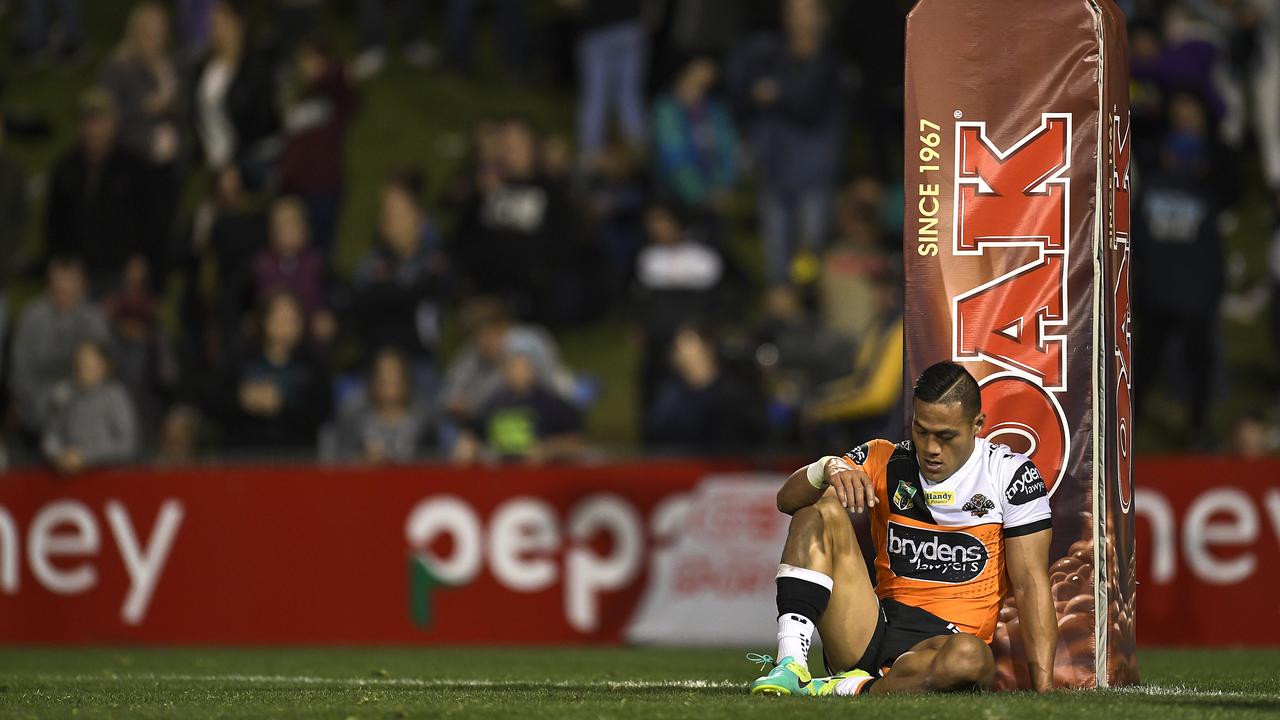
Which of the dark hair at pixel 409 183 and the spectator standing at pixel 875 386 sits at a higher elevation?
the dark hair at pixel 409 183

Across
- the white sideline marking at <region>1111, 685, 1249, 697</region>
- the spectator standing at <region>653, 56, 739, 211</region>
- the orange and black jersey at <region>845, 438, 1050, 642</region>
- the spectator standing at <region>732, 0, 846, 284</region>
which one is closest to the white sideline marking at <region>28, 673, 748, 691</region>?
the orange and black jersey at <region>845, 438, 1050, 642</region>

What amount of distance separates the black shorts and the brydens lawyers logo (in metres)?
0.15

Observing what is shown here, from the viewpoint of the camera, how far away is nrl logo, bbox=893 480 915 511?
7.71m

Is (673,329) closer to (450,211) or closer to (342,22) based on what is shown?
(450,211)

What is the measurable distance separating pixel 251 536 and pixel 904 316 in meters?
6.93

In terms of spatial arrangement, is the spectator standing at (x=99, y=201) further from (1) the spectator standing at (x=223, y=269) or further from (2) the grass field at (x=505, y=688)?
(2) the grass field at (x=505, y=688)

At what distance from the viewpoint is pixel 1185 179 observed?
15.0 metres

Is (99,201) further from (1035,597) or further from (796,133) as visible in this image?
(1035,597)

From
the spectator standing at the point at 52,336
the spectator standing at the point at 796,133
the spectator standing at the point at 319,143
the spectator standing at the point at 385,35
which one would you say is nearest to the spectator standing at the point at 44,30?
the spectator standing at the point at 385,35

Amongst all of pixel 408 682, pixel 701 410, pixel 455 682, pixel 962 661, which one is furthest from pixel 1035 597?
pixel 701 410

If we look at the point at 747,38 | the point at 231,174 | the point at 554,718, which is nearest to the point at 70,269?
the point at 231,174

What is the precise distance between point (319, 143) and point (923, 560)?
391 inches

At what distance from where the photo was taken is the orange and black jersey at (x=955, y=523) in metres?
7.57

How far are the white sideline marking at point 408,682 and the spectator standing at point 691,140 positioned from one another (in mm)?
8089
